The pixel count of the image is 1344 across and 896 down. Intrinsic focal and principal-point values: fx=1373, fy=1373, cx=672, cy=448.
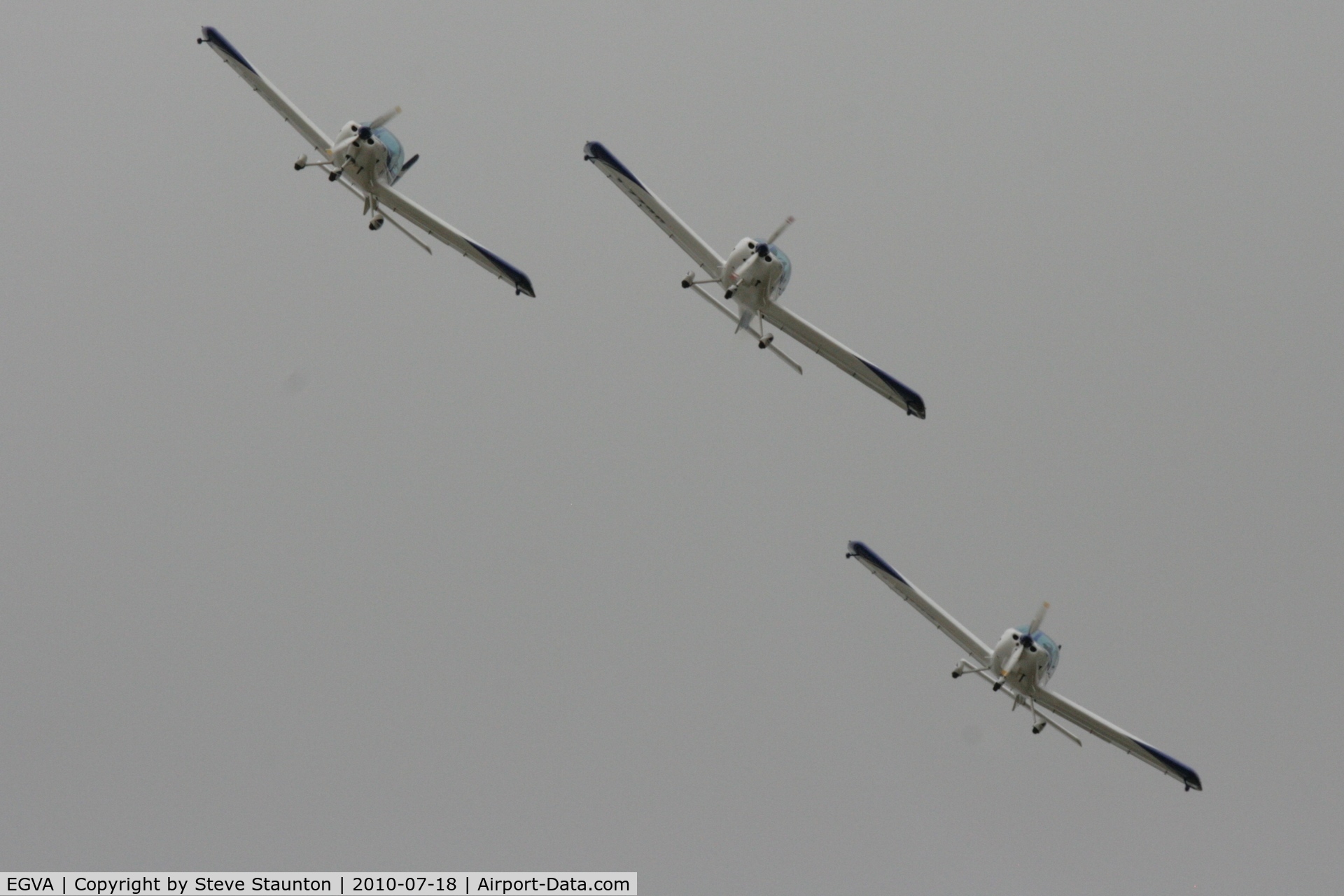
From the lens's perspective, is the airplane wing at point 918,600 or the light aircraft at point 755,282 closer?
the light aircraft at point 755,282

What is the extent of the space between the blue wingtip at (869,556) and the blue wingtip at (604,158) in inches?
879

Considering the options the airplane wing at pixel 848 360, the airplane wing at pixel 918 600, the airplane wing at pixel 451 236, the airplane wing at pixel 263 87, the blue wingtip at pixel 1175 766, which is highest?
the airplane wing at pixel 263 87

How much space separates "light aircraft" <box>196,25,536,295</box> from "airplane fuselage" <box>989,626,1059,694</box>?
2890cm

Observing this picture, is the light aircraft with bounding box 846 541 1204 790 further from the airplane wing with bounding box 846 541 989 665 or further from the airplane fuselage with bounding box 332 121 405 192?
the airplane fuselage with bounding box 332 121 405 192

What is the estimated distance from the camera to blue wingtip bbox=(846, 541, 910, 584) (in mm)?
72500

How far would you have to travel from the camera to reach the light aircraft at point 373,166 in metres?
58.6

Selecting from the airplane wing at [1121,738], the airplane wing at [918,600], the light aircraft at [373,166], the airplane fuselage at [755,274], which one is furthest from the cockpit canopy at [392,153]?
the airplane wing at [1121,738]

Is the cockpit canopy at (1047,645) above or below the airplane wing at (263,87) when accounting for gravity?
below

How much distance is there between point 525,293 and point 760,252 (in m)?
10.6

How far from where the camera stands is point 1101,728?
242 ft

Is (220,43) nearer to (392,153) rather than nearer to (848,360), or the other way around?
(392,153)

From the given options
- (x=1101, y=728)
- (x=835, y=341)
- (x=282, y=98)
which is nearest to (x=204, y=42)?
(x=282, y=98)

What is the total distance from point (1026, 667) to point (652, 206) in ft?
94.5

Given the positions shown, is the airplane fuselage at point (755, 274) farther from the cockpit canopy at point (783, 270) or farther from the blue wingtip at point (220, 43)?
the blue wingtip at point (220, 43)
